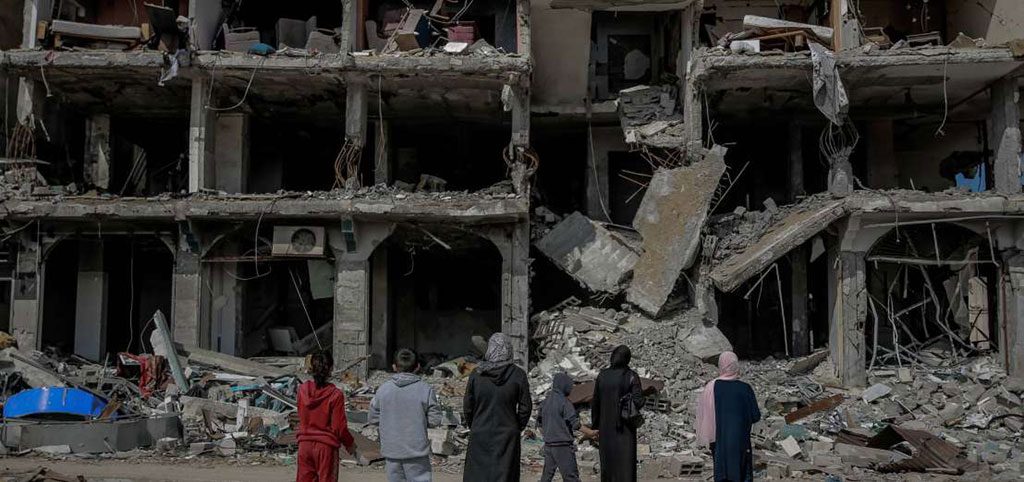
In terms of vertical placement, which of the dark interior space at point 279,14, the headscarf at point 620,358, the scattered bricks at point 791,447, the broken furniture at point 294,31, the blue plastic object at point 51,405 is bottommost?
the scattered bricks at point 791,447

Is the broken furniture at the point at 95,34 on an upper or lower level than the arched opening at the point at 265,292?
upper

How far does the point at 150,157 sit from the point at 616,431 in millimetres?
19107

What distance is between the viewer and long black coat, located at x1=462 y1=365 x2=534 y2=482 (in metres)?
6.40

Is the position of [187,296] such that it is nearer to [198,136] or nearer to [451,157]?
[198,136]

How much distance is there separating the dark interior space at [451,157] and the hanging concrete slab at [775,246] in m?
7.95

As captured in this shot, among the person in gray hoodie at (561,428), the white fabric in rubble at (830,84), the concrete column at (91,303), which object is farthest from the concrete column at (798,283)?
the concrete column at (91,303)

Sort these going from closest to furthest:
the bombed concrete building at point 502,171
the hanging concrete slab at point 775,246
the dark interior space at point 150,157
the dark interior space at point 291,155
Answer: the hanging concrete slab at point 775,246
the bombed concrete building at point 502,171
the dark interior space at point 291,155
the dark interior space at point 150,157

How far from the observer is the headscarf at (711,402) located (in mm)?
6914

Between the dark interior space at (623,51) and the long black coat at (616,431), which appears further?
the dark interior space at (623,51)

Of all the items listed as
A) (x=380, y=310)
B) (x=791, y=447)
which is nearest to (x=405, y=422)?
(x=791, y=447)

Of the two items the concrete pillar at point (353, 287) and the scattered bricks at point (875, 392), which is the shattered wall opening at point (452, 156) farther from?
the scattered bricks at point (875, 392)

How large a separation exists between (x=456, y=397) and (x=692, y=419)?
4639 mm

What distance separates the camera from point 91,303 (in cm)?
2023

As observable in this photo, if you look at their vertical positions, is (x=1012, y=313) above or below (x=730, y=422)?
above
